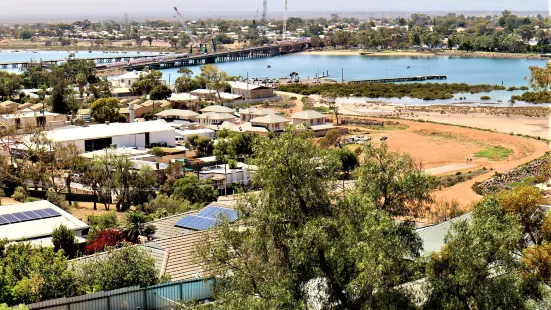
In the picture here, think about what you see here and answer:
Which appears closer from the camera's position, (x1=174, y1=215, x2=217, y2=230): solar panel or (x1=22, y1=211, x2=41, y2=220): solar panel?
(x1=174, y1=215, x2=217, y2=230): solar panel

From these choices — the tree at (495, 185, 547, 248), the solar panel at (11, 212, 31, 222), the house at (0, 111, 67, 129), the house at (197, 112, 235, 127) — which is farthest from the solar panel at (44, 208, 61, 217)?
the house at (197, 112, 235, 127)

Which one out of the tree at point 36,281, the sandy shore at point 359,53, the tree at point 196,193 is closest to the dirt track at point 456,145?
the tree at point 196,193

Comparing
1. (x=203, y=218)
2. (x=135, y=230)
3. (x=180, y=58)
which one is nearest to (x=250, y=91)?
(x=203, y=218)

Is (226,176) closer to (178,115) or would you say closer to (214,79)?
(178,115)

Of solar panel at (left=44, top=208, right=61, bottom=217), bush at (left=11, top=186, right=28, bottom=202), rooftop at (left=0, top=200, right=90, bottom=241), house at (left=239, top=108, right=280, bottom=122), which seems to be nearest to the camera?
rooftop at (left=0, top=200, right=90, bottom=241)

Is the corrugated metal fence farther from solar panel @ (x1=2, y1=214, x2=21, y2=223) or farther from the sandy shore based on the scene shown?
the sandy shore

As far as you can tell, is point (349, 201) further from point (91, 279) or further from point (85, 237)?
point (85, 237)

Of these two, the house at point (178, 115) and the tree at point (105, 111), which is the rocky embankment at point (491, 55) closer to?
the house at point (178, 115)

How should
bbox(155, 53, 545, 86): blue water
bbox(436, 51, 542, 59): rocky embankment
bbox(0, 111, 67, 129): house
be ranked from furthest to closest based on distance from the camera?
1. bbox(436, 51, 542, 59): rocky embankment
2. bbox(155, 53, 545, 86): blue water
3. bbox(0, 111, 67, 129): house
